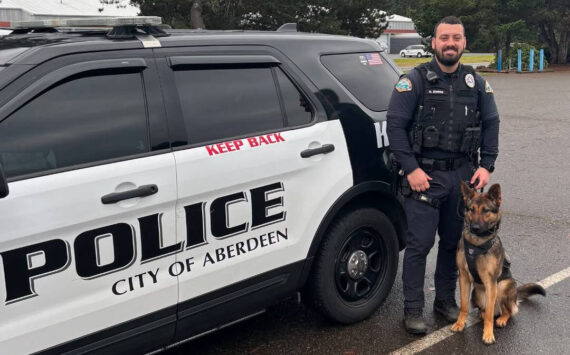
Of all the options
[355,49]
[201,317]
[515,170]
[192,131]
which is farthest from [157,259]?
[515,170]

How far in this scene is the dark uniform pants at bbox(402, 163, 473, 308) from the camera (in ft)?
11.8

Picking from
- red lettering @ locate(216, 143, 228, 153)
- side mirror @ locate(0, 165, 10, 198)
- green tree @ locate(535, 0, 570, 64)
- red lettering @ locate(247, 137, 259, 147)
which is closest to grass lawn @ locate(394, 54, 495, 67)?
green tree @ locate(535, 0, 570, 64)

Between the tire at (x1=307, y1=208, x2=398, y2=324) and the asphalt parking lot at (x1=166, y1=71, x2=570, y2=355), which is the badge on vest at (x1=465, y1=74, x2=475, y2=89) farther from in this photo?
the asphalt parking lot at (x1=166, y1=71, x2=570, y2=355)

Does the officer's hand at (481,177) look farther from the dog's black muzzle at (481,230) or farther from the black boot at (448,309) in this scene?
the black boot at (448,309)

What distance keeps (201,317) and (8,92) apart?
136 cm

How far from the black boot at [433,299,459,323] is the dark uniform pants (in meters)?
0.26

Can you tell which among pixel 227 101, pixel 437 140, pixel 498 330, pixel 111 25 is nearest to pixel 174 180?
pixel 227 101

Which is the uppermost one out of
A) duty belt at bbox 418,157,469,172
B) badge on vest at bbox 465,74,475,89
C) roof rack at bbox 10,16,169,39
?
roof rack at bbox 10,16,169,39

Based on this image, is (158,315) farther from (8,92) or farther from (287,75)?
(287,75)

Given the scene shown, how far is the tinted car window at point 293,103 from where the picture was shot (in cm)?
329

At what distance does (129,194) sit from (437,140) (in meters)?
1.89

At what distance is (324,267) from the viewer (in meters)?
3.47

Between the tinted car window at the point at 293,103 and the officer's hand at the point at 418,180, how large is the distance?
72 cm

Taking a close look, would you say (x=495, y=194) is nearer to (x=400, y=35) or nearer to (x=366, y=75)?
(x=366, y=75)
